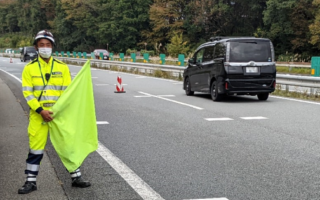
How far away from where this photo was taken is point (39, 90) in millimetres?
5066

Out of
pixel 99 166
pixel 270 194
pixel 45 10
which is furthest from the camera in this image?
pixel 45 10

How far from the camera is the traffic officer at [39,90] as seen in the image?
4.99m

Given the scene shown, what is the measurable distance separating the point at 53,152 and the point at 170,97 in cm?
865

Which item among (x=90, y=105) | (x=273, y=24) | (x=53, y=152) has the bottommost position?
(x=53, y=152)

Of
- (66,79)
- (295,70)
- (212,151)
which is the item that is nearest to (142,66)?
(295,70)

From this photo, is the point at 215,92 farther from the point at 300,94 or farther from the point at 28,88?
the point at 28,88

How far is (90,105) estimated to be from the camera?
525 centimetres

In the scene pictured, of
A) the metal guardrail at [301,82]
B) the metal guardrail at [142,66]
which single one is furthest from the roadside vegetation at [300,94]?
the metal guardrail at [142,66]

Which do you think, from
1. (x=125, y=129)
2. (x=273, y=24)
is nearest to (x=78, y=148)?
(x=125, y=129)

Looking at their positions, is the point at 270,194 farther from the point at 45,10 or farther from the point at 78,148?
the point at 45,10

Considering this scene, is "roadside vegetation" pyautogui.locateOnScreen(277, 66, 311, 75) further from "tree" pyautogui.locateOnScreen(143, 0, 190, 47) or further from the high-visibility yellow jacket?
"tree" pyautogui.locateOnScreen(143, 0, 190, 47)

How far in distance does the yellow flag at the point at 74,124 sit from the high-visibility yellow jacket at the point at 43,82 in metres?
0.14

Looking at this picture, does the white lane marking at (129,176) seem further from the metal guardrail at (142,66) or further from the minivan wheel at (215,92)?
the metal guardrail at (142,66)

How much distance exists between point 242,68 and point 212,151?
7.10 meters
